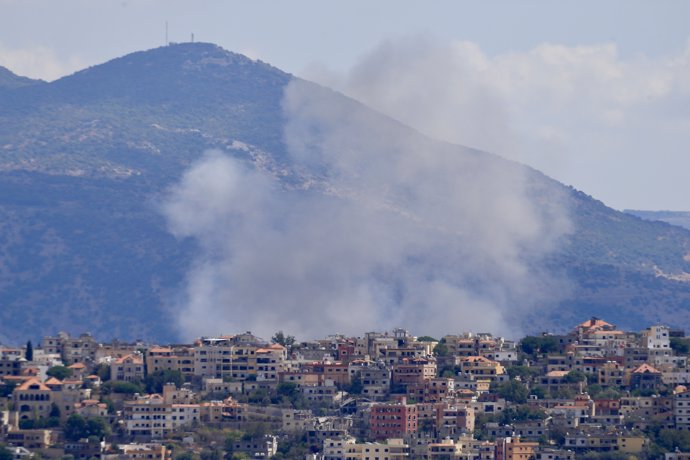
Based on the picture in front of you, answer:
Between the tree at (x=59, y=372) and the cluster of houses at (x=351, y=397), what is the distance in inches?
5.4

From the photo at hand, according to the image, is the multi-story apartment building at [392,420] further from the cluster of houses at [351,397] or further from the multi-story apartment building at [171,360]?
the multi-story apartment building at [171,360]

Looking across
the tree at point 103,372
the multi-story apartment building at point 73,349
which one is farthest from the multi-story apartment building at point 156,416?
the multi-story apartment building at point 73,349

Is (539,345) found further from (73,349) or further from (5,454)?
(5,454)

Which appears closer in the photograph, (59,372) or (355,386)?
(355,386)

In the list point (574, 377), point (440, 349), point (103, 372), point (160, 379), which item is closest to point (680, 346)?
point (440, 349)

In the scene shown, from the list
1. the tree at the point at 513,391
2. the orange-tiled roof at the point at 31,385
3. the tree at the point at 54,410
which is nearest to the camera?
the tree at the point at 54,410

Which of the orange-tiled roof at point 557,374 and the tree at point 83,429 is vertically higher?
the orange-tiled roof at point 557,374

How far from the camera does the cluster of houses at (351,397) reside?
133375 mm

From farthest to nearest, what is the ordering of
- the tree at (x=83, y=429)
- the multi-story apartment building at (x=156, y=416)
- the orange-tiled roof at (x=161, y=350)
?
the orange-tiled roof at (x=161, y=350) < the multi-story apartment building at (x=156, y=416) < the tree at (x=83, y=429)

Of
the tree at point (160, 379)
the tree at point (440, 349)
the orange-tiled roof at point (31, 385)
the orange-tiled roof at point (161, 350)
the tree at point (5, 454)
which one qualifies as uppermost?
the tree at point (440, 349)

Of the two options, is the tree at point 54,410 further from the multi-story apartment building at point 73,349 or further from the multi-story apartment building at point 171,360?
the multi-story apartment building at point 73,349

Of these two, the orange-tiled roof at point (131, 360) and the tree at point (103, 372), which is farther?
the orange-tiled roof at point (131, 360)

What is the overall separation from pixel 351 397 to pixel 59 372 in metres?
13.8

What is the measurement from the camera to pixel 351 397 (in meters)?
146
